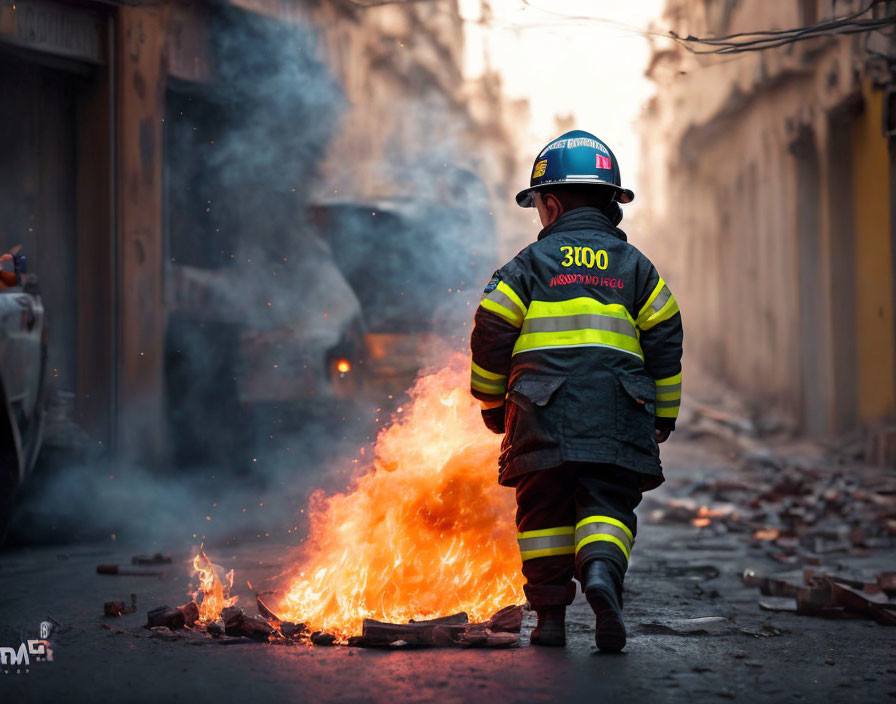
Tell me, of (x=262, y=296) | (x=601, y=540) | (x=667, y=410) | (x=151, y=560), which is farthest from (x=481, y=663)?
(x=262, y=296)

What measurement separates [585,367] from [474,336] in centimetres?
46

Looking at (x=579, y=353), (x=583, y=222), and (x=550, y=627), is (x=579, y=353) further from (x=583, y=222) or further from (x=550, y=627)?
(x=550, y=627)

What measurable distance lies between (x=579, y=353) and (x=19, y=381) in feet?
10.6

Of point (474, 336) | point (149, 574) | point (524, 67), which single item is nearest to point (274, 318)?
point (149, 574)

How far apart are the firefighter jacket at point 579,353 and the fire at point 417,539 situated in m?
0.74

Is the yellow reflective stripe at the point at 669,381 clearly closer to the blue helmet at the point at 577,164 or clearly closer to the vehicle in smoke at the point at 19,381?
the blue helmet at the point at 577,164

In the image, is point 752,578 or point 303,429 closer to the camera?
point 752,578

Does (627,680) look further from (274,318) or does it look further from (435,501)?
(274,318)

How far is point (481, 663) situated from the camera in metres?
3.39

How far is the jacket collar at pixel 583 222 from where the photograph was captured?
392 cm

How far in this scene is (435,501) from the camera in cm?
444

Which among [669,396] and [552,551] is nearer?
[552,551]

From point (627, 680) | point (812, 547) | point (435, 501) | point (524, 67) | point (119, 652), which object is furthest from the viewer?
point (524, 67)
